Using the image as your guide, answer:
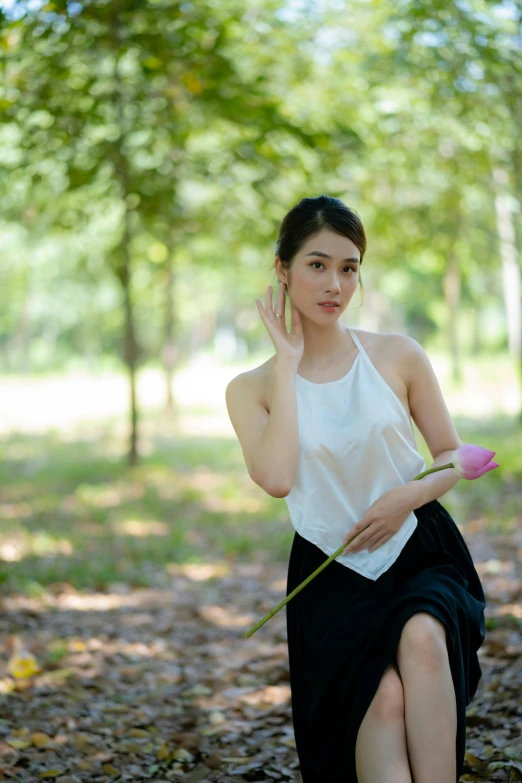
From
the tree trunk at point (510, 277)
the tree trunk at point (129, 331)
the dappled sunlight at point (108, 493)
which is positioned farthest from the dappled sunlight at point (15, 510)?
the tree trunk at point (510, 277)

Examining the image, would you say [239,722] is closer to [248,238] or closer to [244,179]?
[244,179]

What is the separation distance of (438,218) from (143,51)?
5772mm

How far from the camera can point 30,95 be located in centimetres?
764

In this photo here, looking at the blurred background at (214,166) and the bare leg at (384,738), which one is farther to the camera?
the blurred background at (214,166)

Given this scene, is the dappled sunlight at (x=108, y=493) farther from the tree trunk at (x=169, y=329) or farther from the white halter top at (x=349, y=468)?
the white halter top at (x=349, y=468)

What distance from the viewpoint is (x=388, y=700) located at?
2.31 m

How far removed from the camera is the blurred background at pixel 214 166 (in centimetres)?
670

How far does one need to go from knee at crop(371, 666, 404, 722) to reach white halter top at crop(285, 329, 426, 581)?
41cm

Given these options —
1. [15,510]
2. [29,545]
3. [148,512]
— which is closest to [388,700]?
[29,545]

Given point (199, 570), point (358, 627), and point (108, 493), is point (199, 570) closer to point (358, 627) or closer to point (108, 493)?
point (108, 493)

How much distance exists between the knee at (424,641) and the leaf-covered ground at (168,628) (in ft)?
2.87

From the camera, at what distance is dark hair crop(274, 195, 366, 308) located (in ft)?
9.14

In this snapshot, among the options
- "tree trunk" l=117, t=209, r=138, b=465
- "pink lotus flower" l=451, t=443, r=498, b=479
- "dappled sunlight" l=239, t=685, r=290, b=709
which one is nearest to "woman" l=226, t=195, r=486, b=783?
"pink lotus flower" l=451, t=443, r=498, b=479

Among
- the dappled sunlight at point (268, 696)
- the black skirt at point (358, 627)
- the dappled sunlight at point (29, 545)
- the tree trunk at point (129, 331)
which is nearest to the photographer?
the black skirt at point (358, 627)
